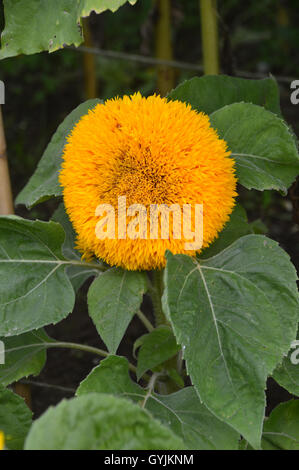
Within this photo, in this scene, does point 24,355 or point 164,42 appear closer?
point 24,355

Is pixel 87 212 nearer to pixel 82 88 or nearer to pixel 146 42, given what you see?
pixel 146 42

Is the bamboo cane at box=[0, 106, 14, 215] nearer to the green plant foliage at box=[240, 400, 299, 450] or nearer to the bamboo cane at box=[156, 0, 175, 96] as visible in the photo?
the green plant foliage at box=[240, 400, 299, 450]

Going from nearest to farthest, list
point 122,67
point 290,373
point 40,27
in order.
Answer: point 290,373 < point 40,27 < point 122,67

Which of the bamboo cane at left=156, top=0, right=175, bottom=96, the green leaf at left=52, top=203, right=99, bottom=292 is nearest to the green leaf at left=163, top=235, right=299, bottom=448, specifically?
the green leaf at left=52, top=203, right=99, bottom=292

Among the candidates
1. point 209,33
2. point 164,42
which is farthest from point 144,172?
point 164,42

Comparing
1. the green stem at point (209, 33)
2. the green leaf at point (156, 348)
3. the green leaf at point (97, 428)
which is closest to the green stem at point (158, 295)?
the green leaf at point (156, 348)

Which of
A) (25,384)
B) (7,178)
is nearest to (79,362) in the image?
(25,384)

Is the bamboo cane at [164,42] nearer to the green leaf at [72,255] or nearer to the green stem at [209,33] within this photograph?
the green stem at [209,33]

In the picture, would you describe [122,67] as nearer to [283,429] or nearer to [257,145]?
[257,145]
